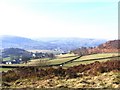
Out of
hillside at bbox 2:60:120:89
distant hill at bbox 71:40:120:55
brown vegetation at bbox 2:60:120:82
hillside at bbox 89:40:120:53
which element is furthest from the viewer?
hillside at bbox 89:40:120:53

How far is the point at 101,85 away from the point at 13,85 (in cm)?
516

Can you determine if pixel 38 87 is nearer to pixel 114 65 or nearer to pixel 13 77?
pixel 13 77

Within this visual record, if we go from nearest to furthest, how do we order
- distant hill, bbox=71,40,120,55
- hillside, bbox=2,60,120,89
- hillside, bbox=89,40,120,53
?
hillside, bbox=2,60,120,89 < distant hill, bbox=71,40,120,55 < hillside, bbox=89,40,120,53

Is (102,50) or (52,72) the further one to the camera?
(102,50)

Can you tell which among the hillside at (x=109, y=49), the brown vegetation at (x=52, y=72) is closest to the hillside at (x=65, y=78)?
the brown vegetation at (x=52, y=72)

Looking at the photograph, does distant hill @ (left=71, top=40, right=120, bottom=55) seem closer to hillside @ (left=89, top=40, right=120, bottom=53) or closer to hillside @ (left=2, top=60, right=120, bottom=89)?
hillside @ (left=89, top=40, right=120, bottom=53)

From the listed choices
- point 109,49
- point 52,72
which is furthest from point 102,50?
point 52,72

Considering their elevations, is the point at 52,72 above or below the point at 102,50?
below

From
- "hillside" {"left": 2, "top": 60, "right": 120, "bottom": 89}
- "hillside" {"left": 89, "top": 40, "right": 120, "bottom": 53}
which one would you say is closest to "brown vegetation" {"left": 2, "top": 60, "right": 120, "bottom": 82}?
"hillside" {"left": 2, "top": 60, "right": 120, "bottom": 89}

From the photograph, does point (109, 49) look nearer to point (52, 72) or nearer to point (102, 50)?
point (102, 50)

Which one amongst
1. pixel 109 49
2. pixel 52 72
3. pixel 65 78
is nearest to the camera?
pixel 65 78

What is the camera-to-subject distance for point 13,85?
15.3 meters

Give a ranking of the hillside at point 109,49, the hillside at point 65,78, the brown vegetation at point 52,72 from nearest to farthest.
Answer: the hillside at point 65,78
the brown vegetation at point 52,72
the hillside at point 109,49

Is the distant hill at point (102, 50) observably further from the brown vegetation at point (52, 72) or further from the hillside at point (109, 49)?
the brown vegetation at point (52, 72)
